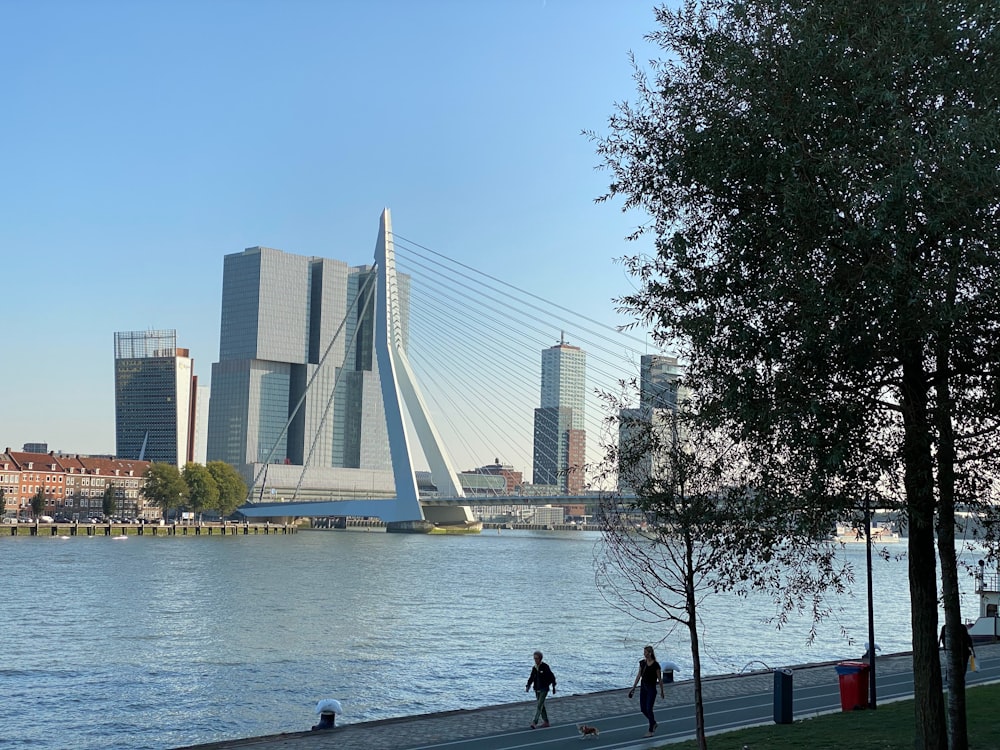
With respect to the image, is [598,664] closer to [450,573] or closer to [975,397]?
[975,397]

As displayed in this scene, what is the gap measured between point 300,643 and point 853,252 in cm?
3594

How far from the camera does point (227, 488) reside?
189625 millimetres

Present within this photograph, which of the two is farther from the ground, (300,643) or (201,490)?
(201,490)

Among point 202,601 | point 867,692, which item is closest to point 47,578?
point 202,601

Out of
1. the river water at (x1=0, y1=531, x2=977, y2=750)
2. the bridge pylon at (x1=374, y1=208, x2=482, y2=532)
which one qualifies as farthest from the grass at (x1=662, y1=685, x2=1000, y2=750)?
the bridge pylon at (x1=374, y1=208, x2=482, y2=532)

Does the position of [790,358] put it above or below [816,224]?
below

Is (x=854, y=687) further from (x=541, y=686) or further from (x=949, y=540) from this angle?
(x=949, y=540)

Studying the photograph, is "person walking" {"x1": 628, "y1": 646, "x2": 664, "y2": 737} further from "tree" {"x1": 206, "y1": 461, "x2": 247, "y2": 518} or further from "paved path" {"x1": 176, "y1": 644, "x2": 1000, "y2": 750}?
"tree" {"x1": 206, "y1": 461, "x2": 247, "y2": 518}

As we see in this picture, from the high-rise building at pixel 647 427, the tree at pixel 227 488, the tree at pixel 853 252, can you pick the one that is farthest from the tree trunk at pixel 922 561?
the tree at pixel 227 488

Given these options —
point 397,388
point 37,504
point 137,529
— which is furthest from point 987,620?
point 37,504

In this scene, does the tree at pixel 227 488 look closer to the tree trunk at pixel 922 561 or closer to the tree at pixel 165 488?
the tree at pixel 165 488

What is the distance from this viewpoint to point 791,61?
1284 cm

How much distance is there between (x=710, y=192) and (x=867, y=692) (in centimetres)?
1257

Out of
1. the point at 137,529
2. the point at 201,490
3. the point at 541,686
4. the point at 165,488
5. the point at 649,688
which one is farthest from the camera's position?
the point at 201,490
